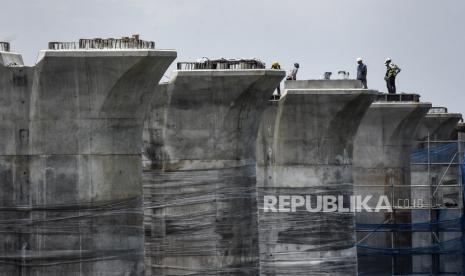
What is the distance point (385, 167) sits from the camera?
70.5 metres

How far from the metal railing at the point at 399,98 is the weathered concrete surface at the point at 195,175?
2052 cm

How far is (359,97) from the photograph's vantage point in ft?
193

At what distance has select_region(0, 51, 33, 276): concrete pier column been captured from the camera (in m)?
39.0

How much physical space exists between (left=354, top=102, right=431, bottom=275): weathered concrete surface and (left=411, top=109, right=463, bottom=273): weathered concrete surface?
1301mm

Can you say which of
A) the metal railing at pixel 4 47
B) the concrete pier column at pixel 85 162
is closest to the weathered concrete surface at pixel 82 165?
the concrete pier column at pixel 85 162

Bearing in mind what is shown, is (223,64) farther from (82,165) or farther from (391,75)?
(391,75)

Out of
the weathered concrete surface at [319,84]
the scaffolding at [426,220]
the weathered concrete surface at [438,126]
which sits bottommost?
the scaffolding at [426,220]

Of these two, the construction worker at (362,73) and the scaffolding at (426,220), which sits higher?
the construction worker at (362,73)

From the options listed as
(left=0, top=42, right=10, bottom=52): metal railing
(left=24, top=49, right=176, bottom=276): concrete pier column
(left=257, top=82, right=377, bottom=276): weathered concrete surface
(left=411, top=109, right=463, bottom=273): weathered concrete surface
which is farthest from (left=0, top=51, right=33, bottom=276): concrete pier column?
(left=411, top=109, right=463, bottom=273): weathered concrete surface

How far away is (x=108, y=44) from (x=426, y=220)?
37628 mm

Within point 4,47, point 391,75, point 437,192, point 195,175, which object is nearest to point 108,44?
point 4,47

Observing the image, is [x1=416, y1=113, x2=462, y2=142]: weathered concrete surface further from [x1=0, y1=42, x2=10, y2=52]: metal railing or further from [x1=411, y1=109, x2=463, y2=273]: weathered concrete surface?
[x1=0, y1=42, x2=10, y2=52]: metal railing

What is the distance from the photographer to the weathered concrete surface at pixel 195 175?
48250 mm

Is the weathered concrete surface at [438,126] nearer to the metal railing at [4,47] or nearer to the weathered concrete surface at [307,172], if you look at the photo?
the weathered concrete surface at [307,172]
